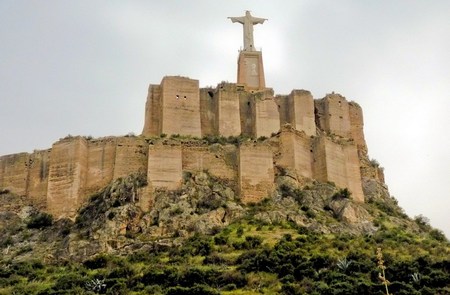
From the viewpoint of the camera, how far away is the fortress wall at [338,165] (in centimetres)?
4775

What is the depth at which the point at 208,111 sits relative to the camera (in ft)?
164

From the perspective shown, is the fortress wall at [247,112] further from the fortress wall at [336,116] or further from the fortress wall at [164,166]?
the fortress wall at [164,166]

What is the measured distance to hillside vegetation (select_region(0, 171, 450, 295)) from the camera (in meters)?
34.4

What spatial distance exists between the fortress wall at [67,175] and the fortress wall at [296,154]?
11.5 meters

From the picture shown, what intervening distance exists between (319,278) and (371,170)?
1911 centimetres

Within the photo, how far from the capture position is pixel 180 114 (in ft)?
160

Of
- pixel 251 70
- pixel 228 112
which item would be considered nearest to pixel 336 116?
pixel 251 70

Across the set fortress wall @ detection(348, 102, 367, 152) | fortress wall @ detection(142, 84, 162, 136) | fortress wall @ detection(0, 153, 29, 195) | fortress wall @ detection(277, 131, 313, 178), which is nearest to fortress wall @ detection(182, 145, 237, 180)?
fortress wall @ detection(277, 131, 313, 178)

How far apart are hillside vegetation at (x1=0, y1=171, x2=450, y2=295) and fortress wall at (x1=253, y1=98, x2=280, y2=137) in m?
4.23

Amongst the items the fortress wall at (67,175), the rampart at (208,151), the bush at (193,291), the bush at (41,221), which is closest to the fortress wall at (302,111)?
the rampart at (208,151)

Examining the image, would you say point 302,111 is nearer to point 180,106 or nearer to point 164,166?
point 180,106

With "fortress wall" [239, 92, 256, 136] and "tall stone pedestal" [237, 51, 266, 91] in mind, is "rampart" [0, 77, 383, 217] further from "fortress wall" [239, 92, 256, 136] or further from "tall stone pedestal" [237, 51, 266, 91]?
"tall stone pedestal" [237, 51, 266, 91]

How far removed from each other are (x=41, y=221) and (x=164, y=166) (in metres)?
7.42

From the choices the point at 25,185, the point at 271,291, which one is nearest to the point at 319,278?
the point at 271,291
